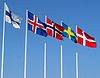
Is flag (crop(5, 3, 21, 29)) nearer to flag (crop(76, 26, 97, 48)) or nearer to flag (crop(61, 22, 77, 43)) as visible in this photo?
flag (crop(61, 22, 77, 43))

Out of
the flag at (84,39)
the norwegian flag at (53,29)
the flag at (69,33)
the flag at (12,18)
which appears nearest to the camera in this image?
the flag at (12,18)

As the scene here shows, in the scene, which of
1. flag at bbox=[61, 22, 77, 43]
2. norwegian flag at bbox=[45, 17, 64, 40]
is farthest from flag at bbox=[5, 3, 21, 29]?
flag at bbox=[61, 22, 77, 43]

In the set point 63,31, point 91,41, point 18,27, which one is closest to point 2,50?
point 18,27

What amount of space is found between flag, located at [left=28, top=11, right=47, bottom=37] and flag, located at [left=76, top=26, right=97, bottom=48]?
5.39 m

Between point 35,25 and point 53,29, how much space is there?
329cm

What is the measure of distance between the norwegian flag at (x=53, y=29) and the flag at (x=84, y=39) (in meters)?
2.42

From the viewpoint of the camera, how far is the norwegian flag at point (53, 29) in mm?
47438

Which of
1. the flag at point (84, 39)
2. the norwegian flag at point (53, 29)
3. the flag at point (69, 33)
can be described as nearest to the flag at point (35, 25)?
the norwegian flag at point (53, 29)

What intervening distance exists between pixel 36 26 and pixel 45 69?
5.33m

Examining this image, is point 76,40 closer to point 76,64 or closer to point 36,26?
point 76,64

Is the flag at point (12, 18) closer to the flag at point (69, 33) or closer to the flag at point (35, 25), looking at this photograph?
the flag at point (35, 25)

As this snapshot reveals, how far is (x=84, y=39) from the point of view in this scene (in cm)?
5009

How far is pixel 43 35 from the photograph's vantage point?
4634 cm

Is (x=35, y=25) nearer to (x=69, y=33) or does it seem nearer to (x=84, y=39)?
(x=69, y=33)
